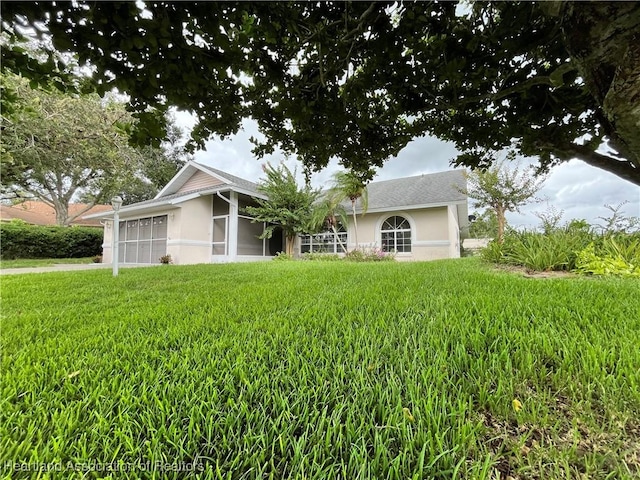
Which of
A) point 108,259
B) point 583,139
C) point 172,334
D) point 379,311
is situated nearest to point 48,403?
point 172,334

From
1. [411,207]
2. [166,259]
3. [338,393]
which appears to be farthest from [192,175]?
[338,393]

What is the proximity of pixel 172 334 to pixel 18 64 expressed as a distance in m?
2.11

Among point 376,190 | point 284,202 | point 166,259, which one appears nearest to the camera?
point 166,259

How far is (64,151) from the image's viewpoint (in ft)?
51.3

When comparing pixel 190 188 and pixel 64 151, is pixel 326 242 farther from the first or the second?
pixel 64 151

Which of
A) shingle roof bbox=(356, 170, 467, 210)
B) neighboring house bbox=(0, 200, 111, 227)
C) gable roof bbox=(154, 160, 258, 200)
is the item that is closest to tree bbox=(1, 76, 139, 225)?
gable roof bbox=(154, 160, 258, 200)

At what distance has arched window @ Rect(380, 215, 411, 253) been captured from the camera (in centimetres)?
1257

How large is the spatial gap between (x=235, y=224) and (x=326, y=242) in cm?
477

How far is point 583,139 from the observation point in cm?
375

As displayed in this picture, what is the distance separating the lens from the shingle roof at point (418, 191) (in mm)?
11828

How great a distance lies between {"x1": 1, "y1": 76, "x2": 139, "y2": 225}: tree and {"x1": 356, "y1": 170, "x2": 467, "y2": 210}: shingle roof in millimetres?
11960

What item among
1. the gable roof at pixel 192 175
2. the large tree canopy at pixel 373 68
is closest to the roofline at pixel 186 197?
the gable roof at pixel 192 175

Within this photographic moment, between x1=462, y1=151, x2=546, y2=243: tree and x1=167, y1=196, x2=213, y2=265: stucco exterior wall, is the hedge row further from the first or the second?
x1=462, y1=151, x2=546, y2=243: tree

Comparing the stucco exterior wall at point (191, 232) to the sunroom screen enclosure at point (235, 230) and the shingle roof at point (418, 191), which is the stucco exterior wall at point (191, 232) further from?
the shingle roof at point (418, 191)
